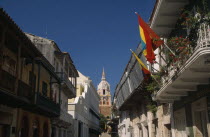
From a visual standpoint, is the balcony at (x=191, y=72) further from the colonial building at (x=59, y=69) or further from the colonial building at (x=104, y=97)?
the colonial building at (x=104, y=97)

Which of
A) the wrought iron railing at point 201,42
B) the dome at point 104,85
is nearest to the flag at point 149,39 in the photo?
the wrought iron railing at point 201,42

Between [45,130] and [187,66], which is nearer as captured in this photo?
[187,66]

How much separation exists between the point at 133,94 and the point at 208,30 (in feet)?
48.3

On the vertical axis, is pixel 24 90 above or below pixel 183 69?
above

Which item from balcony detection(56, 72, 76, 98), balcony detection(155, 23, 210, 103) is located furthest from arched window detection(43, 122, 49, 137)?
balcony detection(155, 23, 210, 103)

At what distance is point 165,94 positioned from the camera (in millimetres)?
12688

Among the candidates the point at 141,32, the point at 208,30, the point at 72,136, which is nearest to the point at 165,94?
the point at 141,32

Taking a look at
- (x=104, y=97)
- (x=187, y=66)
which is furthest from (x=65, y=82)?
(x=104, y=97)

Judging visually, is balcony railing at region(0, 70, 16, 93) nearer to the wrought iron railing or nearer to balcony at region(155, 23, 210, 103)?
balcony at region(155, 23, 210, 103)

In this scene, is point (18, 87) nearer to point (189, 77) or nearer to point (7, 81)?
point (7, 81)

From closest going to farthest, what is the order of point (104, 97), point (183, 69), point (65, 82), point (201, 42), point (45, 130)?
point (201, 42)
point (183, 69)
point (45, 130)
point (65, 82)
point (104, 97)

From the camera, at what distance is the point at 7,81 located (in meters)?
11.8

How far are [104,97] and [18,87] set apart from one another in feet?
339

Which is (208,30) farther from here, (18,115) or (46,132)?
(46,132)
